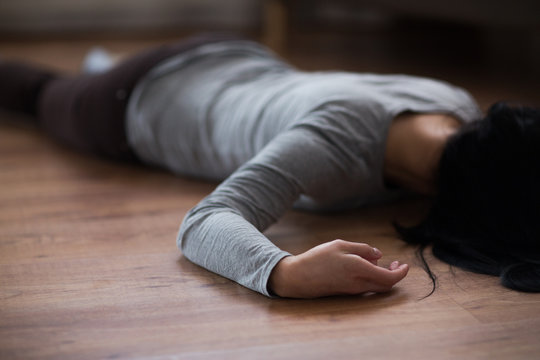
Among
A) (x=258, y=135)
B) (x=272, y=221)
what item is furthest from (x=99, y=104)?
(x=272, y=221)

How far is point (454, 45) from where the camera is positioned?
304 cm

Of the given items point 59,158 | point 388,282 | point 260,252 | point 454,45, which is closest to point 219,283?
point 260,252

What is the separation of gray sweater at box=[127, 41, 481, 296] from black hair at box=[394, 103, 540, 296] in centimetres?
15

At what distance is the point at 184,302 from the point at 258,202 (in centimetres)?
18

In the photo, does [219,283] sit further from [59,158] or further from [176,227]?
[59,158]

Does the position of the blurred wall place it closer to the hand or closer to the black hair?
the black hair

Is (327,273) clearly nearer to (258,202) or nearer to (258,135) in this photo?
(258,202)

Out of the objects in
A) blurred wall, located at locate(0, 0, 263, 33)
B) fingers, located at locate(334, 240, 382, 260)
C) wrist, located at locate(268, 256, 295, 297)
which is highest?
fingers, located at locate(334, 240, 382, 260)

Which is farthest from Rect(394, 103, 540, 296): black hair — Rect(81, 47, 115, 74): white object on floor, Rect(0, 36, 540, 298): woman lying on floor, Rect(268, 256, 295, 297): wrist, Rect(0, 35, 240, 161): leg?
Rect(81, 47, 115, 74): white object on floor

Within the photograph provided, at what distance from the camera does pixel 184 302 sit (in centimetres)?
88

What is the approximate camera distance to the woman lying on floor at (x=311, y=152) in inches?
35.1

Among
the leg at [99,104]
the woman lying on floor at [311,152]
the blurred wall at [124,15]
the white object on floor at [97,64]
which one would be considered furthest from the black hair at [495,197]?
the blurred wall at [124,15]

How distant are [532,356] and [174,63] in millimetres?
943

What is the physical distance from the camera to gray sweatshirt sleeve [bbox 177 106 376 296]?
0.88 metres
